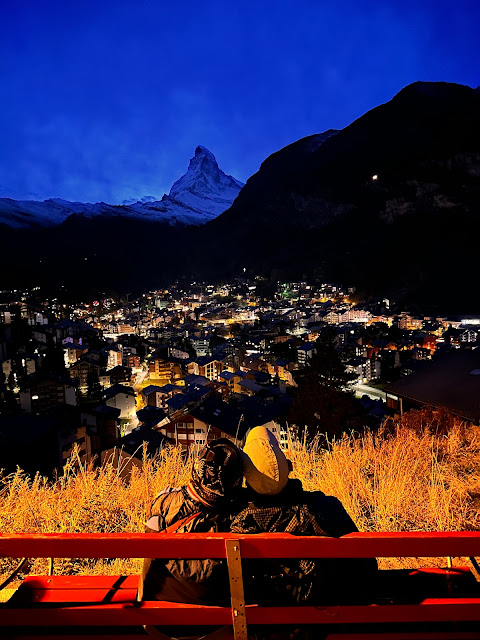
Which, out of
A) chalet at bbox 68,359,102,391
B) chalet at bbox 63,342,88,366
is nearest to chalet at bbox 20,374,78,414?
chalet at bbox 68,359,102,391

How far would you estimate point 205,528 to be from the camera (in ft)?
4.76

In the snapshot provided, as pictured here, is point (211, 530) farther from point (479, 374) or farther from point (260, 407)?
point (260, 407)

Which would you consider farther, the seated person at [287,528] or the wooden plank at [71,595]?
the wooden plank at [71,595]

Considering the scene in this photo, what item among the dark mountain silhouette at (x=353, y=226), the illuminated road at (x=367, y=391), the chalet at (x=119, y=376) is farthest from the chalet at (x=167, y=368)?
the dark mountain silhouette at (x=353, y=226)

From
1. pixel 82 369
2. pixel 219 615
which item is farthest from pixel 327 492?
pixel 82 369

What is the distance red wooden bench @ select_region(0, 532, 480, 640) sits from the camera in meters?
1.28

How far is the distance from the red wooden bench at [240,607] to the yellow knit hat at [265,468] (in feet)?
0.52

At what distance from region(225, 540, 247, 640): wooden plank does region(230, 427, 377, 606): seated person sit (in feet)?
0.26

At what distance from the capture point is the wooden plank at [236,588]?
1275 mm

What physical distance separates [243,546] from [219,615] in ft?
0.87

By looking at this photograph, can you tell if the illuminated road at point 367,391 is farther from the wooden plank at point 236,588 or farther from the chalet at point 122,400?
the wooden plank at point 236,588

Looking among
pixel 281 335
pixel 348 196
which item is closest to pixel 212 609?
pixel 281 335

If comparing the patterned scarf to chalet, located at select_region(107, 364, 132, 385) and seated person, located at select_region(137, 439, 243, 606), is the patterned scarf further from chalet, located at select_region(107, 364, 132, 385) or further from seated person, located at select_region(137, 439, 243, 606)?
chalet, located at select_region(107, 364, 132, 385)

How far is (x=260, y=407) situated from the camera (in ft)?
57.4
